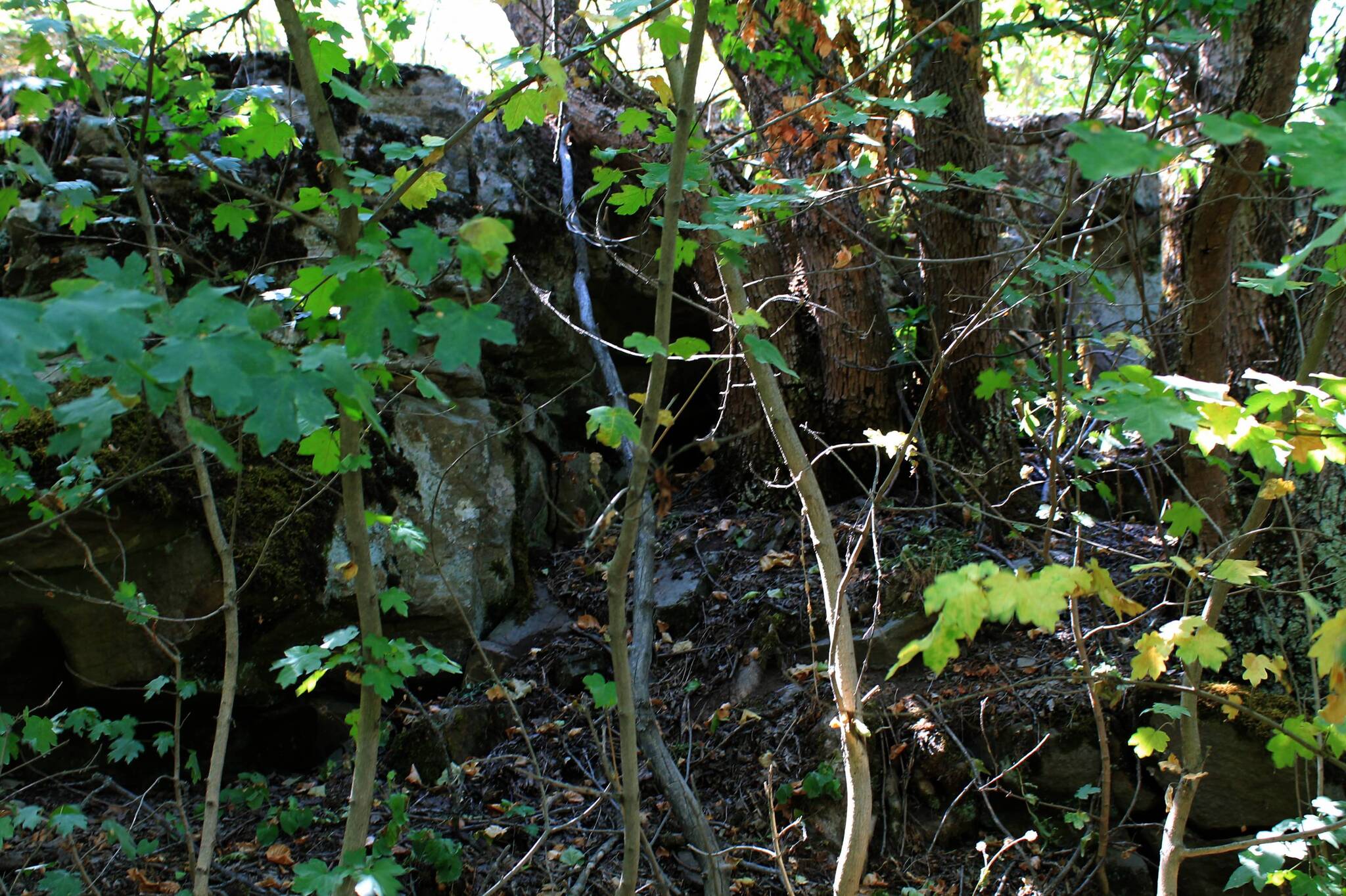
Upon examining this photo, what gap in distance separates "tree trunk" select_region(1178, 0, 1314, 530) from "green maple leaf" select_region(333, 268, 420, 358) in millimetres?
2791

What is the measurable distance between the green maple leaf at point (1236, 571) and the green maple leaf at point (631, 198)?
174 centimetres

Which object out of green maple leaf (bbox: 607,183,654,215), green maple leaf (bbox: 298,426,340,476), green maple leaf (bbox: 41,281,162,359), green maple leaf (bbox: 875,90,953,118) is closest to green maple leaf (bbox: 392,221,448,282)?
green maple leaf (bbox: 41,281,162,359)

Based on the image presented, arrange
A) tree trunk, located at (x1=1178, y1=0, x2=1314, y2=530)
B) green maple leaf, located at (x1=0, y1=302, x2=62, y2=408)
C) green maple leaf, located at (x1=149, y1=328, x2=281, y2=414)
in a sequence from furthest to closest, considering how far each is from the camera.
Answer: tree trunk, located at (x1=1178, y1=0, x2=1314, y2=530) < green maple leaf, located at (x1=149, y1=328, x2=281, y2=414) < green maple leaf, located at (x1=0, y1=302, x2=62, y2=408)

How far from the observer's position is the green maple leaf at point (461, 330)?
1383 millimetres

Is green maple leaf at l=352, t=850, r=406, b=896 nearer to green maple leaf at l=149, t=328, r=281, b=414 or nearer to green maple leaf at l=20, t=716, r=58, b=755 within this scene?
green maple leaf at l=149, t=328, r=281, b=414

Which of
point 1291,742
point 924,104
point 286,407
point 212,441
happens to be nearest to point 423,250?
point 286,407

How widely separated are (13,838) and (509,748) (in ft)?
6.34

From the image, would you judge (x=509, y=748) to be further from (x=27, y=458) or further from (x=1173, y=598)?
(x=1173, y=598)

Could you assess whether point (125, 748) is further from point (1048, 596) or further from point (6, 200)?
point (1048, 596)

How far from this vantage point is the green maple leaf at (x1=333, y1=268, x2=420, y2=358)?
56.4 inches

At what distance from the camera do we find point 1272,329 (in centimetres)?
388

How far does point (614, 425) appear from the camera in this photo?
5.90ft

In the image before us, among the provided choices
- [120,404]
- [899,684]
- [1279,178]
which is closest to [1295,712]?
[899,684]

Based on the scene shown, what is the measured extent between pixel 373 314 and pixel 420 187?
0.97 m
